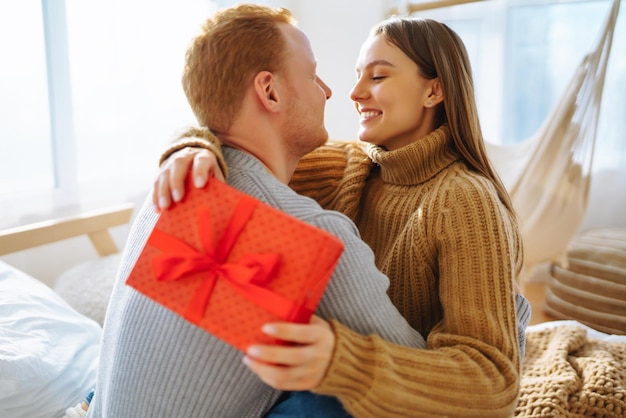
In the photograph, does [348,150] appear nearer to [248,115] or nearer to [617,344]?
[248,115]

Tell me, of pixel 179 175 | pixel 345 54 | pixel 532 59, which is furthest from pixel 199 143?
pixel 532 59

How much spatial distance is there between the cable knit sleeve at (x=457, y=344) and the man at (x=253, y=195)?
6 centimetres

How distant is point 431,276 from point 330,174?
0.41 m

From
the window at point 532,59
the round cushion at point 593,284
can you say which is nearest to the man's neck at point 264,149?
the round cushion at point 593,284

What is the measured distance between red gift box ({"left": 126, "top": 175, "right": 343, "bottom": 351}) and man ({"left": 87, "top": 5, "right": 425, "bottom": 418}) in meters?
0.08

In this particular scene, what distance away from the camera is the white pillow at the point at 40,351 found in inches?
50.1

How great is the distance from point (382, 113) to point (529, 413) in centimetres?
75

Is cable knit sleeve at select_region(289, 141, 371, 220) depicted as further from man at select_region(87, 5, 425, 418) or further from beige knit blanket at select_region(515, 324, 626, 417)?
beige knit blanket at select_region(515, 324, 626, 417)

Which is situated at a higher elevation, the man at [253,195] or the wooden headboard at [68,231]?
the man at [253,195]

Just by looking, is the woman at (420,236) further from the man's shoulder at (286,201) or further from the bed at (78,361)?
the bed at (78,361)

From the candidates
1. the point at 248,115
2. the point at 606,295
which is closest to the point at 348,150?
the point at 248,115

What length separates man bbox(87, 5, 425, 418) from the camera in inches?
36.6

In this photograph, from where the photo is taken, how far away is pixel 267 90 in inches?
42.6

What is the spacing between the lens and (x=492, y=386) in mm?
972
